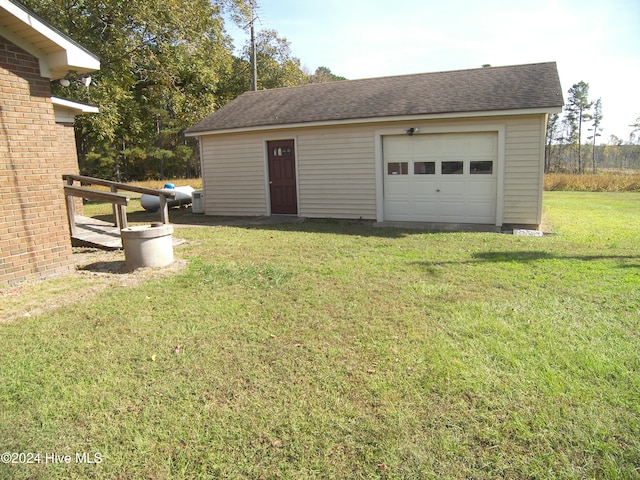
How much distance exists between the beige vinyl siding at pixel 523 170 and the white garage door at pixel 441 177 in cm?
32

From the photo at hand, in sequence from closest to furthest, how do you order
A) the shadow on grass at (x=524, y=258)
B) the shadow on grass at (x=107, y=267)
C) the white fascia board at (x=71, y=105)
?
the shadow on grass at (x=107, y=267) < the shadow on grass at (x=524, y=258) < the white fascia board at (x=71, y=105)

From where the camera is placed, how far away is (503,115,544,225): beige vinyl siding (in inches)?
376

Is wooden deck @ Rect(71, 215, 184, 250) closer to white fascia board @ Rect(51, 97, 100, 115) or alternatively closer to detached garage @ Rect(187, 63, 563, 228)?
white fascia board @ Rect(51, 97, 100, 115)

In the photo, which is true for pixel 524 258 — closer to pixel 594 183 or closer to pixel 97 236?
pixel 97 236

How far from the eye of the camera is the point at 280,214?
1288cm

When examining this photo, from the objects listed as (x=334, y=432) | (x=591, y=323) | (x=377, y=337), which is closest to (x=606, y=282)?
(x=591, y=323)

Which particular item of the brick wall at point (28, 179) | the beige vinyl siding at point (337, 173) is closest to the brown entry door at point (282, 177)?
the beige vinyl siding at point (337, 173)

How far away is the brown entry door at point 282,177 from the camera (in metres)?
12.4

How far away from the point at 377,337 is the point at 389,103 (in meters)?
8.48

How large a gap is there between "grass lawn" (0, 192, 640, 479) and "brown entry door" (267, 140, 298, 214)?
6.53 m

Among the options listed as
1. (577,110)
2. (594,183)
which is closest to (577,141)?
(577,110)

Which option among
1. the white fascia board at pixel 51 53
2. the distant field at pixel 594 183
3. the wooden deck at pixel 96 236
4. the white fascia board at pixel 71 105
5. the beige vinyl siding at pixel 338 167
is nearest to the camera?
the white fascia board at pixel 51 53

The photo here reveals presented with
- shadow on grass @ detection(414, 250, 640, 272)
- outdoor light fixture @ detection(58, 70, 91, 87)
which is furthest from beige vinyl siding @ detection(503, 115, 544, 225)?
outdoor light fixture @ detection(58, 70, 91, 87)

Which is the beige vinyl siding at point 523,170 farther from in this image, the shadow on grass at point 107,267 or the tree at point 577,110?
the tree at point 577,110
